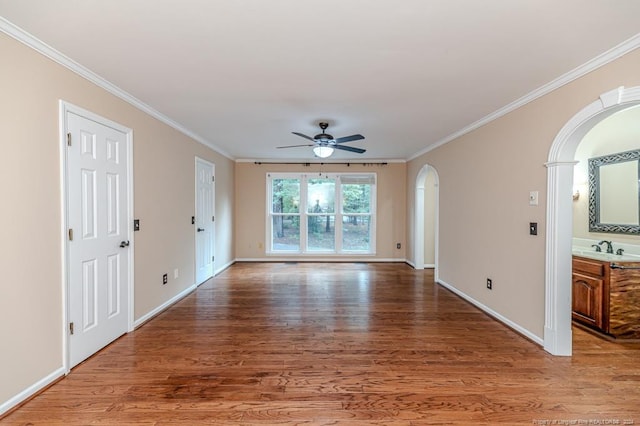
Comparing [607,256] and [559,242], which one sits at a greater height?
[559,242]

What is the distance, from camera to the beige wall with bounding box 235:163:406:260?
6973 millimetres

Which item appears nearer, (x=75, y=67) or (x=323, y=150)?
(x=75, y=67)

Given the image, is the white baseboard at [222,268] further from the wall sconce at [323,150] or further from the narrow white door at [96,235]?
the wall sconce at [323,150]

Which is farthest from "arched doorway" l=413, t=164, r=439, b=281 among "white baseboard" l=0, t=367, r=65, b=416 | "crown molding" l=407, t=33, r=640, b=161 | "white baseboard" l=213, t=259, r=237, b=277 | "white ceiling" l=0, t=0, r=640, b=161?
"white baseboard" l=0, t=367, r=65, b=416

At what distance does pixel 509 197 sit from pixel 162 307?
168 inches

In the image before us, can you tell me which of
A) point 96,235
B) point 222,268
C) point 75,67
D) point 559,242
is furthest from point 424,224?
point 75,67

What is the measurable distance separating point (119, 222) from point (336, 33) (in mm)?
2611

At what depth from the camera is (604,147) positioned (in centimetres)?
358

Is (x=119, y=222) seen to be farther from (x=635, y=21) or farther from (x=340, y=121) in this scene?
(x=635, y=21)

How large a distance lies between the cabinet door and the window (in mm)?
4118

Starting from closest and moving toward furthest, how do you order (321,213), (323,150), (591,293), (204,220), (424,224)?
(591,293) → (323,150) → (204,220) → (424,224) → (321,213)

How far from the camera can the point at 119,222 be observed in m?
2.92

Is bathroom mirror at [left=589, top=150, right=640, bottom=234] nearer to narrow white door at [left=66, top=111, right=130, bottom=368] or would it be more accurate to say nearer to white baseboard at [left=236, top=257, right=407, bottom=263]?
white baseboard at [left=236, top=257, right=407, bottom=263]

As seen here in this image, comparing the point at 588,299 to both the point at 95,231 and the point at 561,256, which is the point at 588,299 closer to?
the point at 561,256
